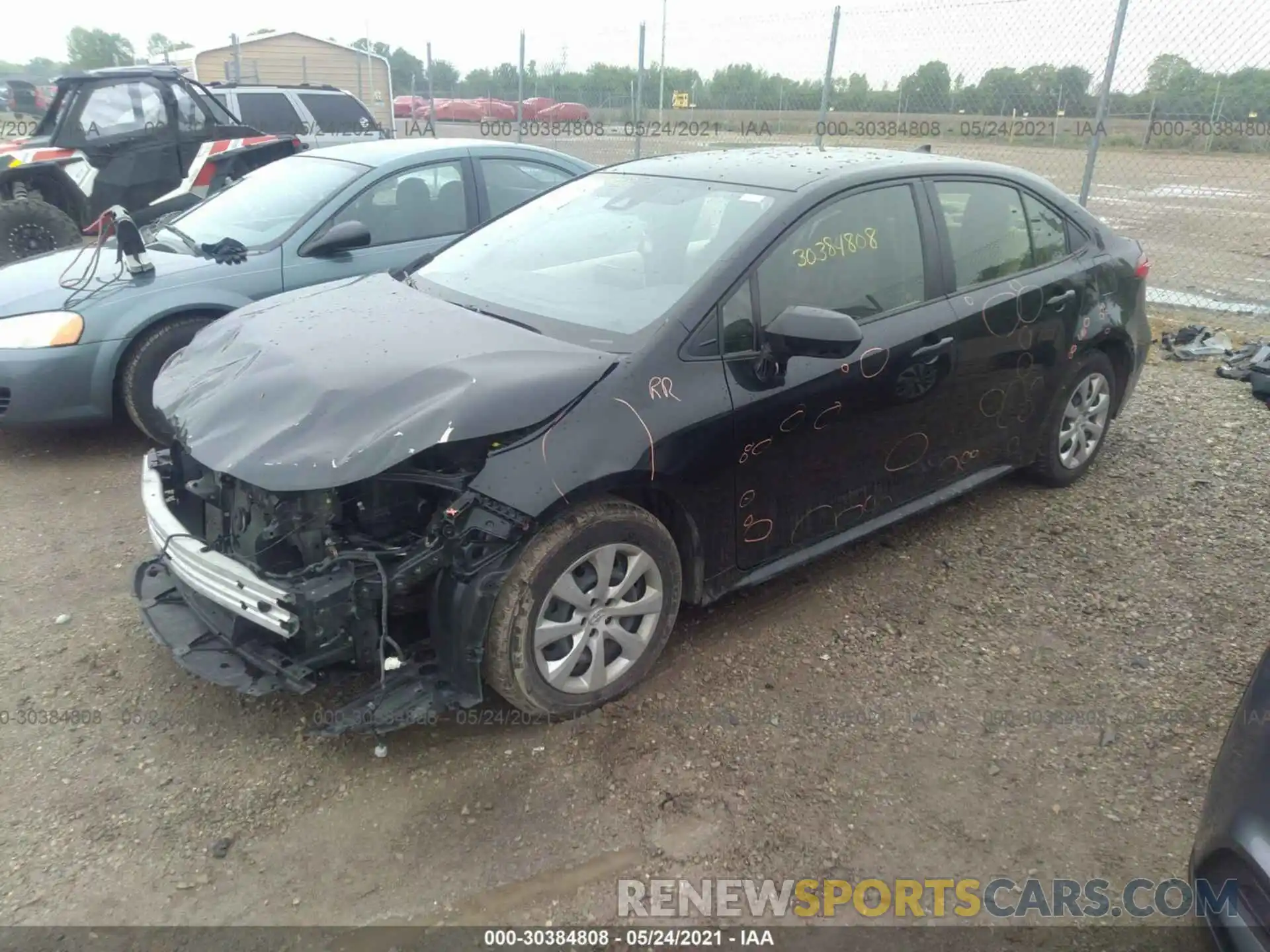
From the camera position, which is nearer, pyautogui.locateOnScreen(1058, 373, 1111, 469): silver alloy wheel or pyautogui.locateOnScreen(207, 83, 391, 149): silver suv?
pyautogui.locateOnScreen(1058, 373, 1111, 469): silver alloy wheel

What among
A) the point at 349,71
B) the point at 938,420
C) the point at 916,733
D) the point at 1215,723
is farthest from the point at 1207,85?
the point at 349,71

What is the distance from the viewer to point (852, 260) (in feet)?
11.0

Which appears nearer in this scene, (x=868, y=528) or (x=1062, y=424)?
(x=868, y=528)

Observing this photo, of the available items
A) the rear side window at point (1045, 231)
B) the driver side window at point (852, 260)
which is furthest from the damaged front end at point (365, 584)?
the rear side window at point (1045, 231)

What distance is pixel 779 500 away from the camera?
10.6 ft

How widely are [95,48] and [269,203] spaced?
74.0 m

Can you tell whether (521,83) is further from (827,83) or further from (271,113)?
(827,83)

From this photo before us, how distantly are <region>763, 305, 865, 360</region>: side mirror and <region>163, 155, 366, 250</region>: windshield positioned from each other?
3.46m

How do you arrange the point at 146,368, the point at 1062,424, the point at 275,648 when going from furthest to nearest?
the point at 146,368
the point at 1062,424
the point at 275,648

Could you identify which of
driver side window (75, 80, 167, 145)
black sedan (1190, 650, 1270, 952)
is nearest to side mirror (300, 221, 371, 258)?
black sedan (1190, 650, 1270, 952)

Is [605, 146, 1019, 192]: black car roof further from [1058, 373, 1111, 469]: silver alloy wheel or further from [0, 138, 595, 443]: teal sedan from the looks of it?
[1058, 373, 1111, 469]: silver alloy wheel

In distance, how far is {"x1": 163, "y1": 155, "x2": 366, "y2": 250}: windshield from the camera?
523 centimetres

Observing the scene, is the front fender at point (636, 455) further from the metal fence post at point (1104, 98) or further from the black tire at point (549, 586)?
the metal fence post at point (1104, 98)

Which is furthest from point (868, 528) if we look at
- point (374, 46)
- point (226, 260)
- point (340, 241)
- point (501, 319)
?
point (374, 46)
